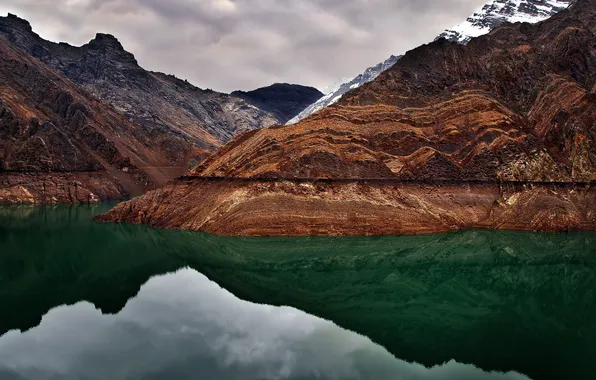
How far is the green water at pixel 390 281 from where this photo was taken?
14.1 meters

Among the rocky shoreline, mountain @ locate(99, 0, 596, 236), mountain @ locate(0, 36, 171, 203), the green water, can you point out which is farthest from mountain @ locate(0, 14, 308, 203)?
the rocky shoreline

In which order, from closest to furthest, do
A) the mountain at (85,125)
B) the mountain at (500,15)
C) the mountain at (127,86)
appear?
the mountain at (85,125) → the mountain at (500,15) → the mountain at (127,86)

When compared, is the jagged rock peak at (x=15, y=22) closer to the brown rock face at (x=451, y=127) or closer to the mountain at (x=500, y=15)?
the mountain at (x=500, y=15)

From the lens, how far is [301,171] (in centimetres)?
3925

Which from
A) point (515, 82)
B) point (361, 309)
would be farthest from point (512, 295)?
point (515, 82)

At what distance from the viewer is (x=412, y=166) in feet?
136

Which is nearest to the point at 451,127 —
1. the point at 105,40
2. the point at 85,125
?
the point at 85,125

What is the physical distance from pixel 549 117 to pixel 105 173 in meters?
75.7

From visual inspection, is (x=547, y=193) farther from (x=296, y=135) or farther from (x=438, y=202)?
(x=296, y=135)

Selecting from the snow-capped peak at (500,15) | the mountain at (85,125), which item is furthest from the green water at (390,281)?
the snow-capped peak at (500,15)

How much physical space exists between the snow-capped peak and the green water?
115m

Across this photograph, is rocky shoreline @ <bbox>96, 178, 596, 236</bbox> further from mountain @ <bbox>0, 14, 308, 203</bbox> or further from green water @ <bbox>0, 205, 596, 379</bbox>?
mountain @ <bbox>0, 14, 308, 203</bbox>

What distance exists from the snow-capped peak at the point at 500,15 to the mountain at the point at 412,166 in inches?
3629

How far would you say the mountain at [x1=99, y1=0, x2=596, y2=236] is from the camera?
37469 millimetres
